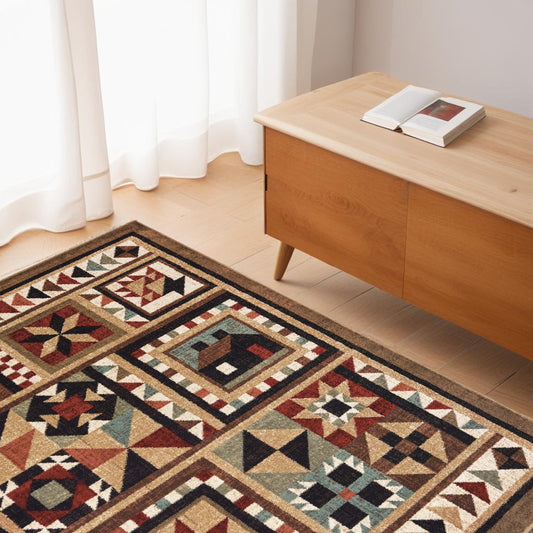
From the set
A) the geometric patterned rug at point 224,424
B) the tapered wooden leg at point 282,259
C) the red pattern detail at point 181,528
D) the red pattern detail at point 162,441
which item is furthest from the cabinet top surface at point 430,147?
the red pattern detail at point 181,528

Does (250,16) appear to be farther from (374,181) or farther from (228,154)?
(374,181)

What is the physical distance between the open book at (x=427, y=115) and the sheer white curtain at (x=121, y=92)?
819 millimetres

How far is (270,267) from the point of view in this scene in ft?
8.17

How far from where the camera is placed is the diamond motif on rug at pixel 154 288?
232 cm

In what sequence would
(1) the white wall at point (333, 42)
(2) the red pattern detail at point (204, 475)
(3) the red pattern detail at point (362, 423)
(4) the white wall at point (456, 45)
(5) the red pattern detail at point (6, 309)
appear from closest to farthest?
(2) the red pattern detail at point (204, 475), (3) the red pattern detail at point (362, 423), (5) the red pattern detail at point (6, 309), (4) the white wall at point (456, 45), (1) the white wall at point (333, 42)

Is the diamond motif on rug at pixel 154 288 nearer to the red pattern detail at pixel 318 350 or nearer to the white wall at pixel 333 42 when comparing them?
the red pattern detail at pixel 318 350

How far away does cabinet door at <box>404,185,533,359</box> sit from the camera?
1845mm

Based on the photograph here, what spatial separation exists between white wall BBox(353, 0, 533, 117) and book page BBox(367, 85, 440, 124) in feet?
1.88

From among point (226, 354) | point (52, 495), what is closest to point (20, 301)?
point (226, 354)

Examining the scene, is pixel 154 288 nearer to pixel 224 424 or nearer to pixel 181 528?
pixel 224 424

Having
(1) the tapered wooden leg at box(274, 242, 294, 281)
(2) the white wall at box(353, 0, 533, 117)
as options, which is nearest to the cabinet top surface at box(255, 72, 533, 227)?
(1) the tapered wooden leg at box(274, 242, 294, 281)

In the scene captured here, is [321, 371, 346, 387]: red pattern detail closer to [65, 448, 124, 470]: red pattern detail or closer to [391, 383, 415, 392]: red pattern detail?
[391, 383, 415, 392]: red pattern detail

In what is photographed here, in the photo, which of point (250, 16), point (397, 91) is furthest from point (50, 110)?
point (397, 91)

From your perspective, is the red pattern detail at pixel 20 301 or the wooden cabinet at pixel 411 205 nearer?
the wooden cabinet at pixel 411 205
